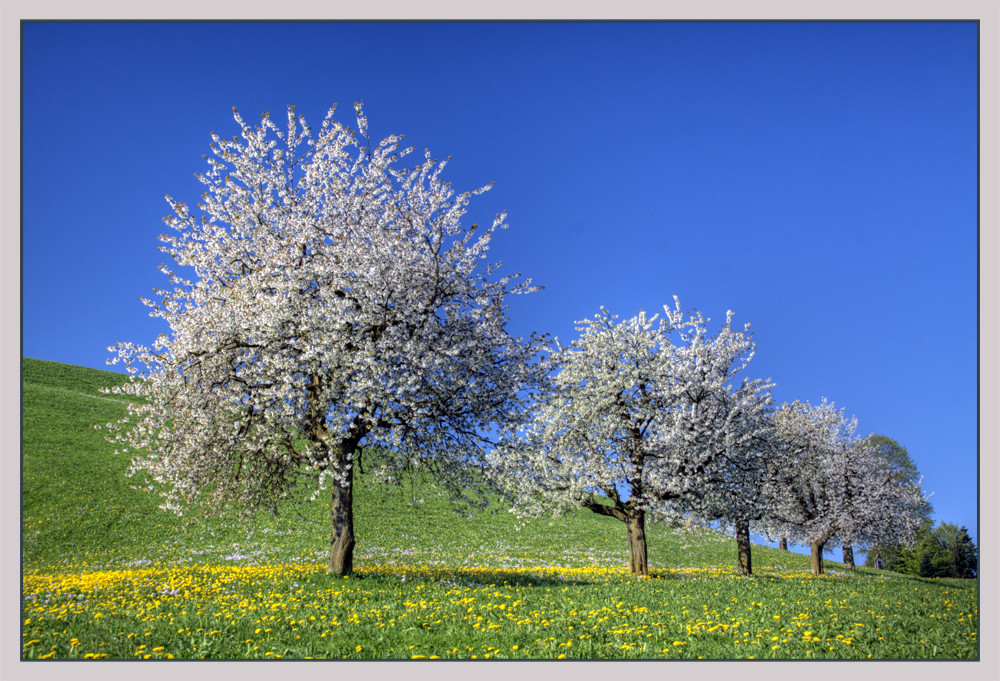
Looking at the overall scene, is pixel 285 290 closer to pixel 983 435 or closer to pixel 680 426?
pixel 983 435

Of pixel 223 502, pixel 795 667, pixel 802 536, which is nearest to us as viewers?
pixel 795 667

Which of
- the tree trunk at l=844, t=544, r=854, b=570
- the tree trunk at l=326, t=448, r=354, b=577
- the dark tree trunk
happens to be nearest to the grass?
the tree trunk at l=326, t=448, r=354, b=577

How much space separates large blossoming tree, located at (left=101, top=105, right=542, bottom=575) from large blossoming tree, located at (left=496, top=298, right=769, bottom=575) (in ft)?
23.3

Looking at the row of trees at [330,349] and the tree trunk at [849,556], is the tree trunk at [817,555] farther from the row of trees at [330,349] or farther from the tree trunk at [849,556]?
the row of trees at [330,349]

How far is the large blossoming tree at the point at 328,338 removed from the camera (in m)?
13.2

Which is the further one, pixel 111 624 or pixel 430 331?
pixel 430 331

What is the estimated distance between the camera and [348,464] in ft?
45.2

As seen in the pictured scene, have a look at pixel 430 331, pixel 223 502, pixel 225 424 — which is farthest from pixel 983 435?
pixel 223 502

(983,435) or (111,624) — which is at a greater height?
(983,435)

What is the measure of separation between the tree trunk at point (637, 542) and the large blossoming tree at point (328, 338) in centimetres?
950

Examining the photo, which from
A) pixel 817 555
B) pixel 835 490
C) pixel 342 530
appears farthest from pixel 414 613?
pixel 835 490

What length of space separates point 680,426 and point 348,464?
42.9 feet

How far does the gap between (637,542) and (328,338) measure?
15023mm

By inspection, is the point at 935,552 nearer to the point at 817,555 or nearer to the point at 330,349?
the point at 817,555
